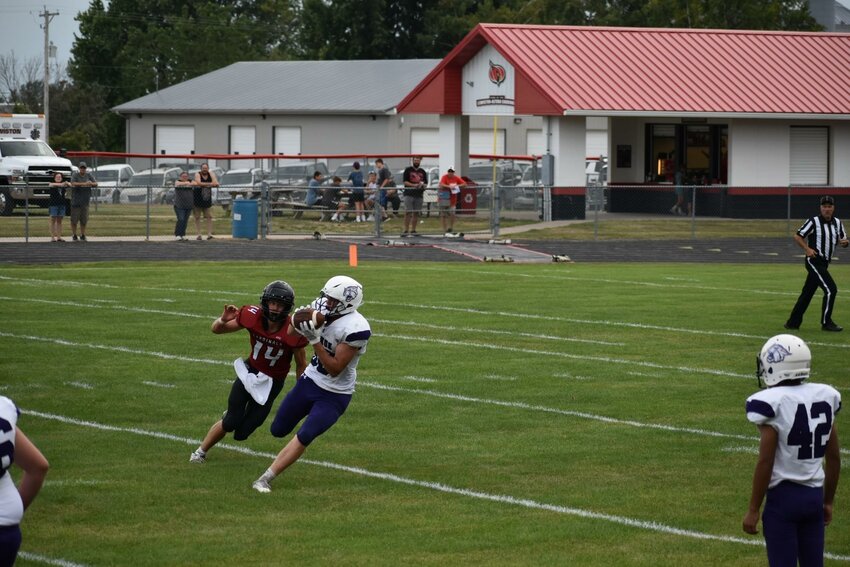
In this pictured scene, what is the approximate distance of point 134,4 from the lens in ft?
292

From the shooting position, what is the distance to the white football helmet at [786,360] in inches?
247

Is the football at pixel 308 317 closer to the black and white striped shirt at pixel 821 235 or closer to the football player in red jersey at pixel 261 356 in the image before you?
the football player in red jersey at pixel 261 356

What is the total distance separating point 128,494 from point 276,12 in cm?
9176

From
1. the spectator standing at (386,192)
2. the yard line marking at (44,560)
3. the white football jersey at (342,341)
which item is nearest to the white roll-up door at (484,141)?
the spectator standing at (386,192)

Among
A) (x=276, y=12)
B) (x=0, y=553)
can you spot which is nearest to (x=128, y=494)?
(x=0, y=553)

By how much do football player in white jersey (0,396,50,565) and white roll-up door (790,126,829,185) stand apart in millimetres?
38076

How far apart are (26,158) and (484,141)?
73.8ft

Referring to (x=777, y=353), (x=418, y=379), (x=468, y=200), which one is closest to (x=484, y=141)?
(x=468, y=200)

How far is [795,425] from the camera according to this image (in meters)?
6.27

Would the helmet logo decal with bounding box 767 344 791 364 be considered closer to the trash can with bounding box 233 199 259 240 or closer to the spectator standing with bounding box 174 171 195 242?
the spectator standing with bounding box 174 171 195 242

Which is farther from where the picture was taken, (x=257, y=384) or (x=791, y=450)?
(x=257, y=384)

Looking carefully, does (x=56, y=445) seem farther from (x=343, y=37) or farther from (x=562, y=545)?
(x=343, y=37)

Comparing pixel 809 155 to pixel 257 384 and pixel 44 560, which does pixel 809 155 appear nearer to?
pixel 257 384

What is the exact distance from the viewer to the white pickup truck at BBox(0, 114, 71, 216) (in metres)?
40.3
